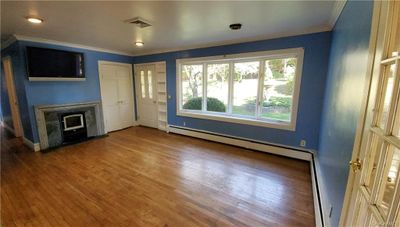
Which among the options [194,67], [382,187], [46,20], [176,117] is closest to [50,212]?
[46,20]

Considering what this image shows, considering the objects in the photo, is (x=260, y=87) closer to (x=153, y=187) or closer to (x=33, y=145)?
(x=153, y=187)

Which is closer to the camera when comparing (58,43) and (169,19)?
(169,19)

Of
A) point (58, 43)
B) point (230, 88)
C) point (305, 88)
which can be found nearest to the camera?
point (305, 88)

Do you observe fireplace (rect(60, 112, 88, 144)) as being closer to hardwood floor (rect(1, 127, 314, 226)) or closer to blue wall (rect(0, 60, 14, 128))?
hardwood floor (rect(1, 127, 314, 226))

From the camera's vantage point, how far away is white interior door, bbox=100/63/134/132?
4957mm

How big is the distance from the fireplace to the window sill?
2454 mm

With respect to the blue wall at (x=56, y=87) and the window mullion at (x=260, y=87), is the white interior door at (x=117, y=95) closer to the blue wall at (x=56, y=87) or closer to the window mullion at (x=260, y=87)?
the blue wall at (x=56, y=87)

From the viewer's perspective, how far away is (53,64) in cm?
372

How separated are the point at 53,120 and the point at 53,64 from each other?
1.23 m

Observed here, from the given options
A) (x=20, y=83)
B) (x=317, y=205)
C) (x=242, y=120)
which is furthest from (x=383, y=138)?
(x=20, y=83)

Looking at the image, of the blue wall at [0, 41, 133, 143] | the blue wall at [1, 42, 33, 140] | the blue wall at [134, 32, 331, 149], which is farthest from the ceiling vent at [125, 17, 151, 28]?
the blue wall at [1, 42, 33, 140]

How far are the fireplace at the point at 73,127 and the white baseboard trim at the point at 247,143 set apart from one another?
90.2 inches

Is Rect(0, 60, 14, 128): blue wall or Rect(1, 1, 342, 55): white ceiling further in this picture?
Rect(0, 60, 14, 128): blue wall

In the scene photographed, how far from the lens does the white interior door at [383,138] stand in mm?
Result: 648
